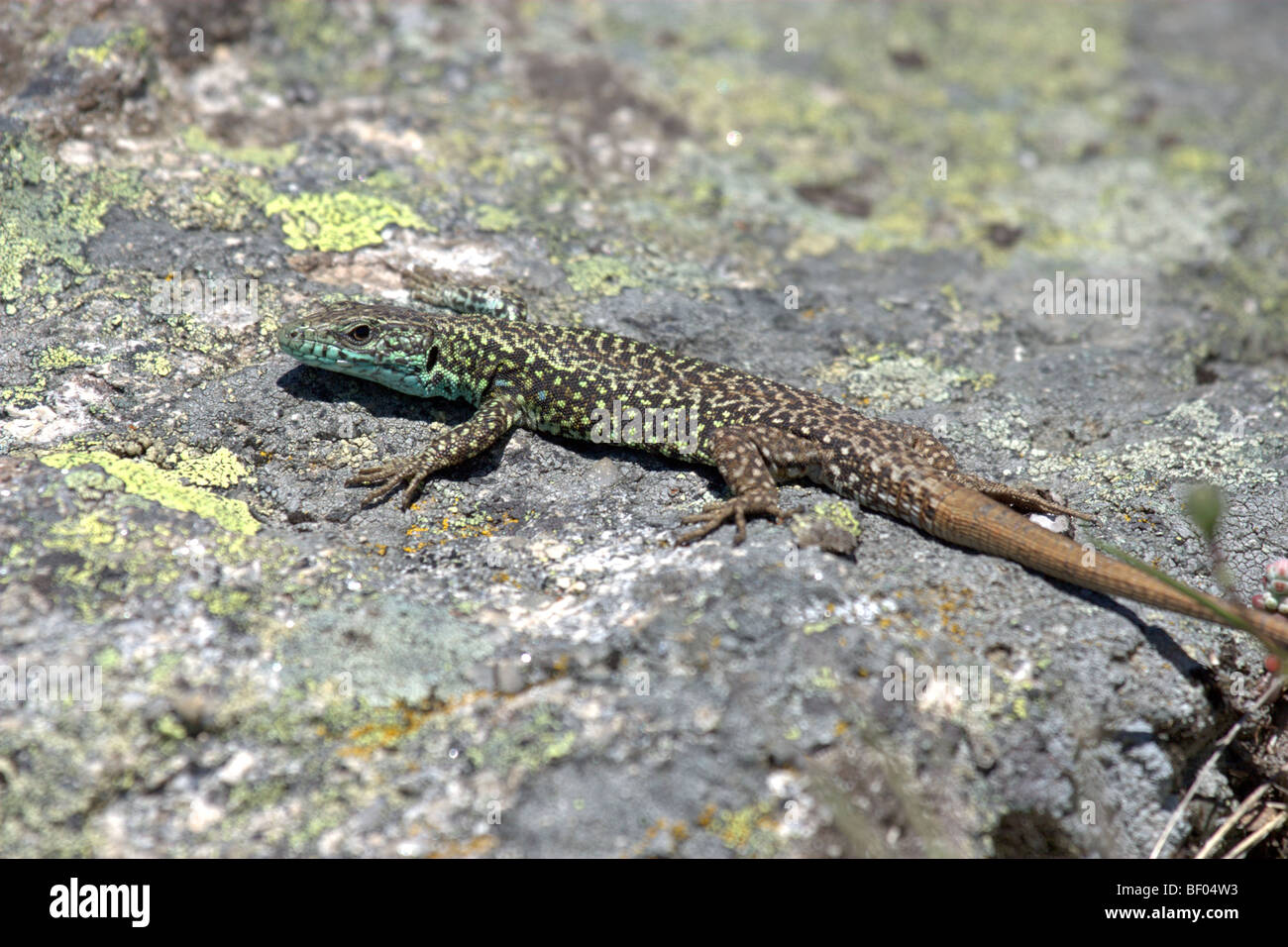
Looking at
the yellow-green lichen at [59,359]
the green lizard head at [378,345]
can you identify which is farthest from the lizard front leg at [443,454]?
the yellow-green lichen at [59,359]

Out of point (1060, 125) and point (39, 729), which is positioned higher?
point (1060, 125)

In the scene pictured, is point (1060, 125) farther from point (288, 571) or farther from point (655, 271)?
point (288, 571)

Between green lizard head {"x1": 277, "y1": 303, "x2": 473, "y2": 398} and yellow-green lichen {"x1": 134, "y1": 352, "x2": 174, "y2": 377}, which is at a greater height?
green lizard head {"x1": 277, "y1": 303, "x2": 473, "y2": 398}

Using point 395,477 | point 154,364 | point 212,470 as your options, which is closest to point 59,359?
point 154,364

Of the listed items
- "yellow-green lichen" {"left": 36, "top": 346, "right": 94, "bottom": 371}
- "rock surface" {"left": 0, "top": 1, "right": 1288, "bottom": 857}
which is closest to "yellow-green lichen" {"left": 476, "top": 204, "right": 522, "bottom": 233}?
"rock surface" {"left": 0, "top": 1, "right": 1288, "bottom": 857}

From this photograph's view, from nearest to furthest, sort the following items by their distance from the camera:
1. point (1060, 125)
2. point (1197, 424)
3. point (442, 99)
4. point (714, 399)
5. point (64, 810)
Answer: point (64, 810)
point (714, 399)
point (1197, 424)
point (442, 99)
point (1060, 125)

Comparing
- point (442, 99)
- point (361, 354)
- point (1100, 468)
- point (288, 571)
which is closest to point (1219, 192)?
point (1100, 468)

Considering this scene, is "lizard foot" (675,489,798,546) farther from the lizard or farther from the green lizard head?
the green lizard head
